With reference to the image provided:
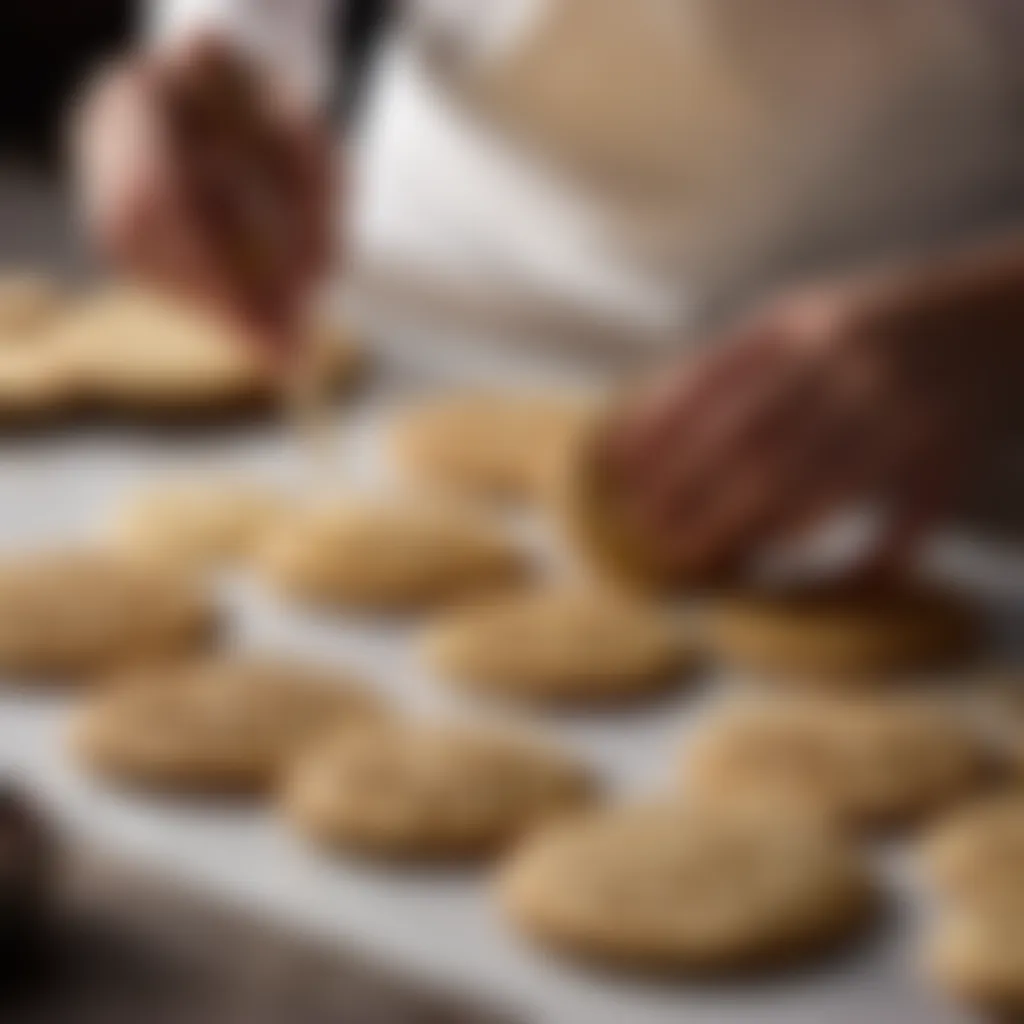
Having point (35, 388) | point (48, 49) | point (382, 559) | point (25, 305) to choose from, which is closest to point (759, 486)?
point (382, 559)

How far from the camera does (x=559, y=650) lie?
88 centimetres

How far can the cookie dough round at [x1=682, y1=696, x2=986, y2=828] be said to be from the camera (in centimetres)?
80

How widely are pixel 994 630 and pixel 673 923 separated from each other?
26cm

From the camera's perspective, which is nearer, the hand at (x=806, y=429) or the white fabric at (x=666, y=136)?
the hand at (x=806, y=429)

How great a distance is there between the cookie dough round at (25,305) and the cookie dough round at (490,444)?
218 mm

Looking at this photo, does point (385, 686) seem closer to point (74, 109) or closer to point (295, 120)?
point (295, 120)

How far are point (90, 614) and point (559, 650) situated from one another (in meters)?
0.17

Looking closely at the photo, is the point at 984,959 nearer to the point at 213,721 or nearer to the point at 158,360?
the point at 213,721

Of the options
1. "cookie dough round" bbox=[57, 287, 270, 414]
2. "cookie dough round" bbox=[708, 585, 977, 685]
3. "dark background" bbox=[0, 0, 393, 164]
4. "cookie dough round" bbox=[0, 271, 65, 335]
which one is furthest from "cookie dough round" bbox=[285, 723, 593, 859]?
"dark background" bbox=[0, 0, 393, 164]

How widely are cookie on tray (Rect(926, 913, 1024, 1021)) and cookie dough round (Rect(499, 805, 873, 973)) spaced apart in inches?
1.2

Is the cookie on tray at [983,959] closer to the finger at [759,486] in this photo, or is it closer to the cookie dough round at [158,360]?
the finger at [759,486]

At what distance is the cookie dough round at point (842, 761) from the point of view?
31.3 inches

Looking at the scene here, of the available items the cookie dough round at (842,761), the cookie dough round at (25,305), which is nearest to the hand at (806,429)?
the cookie dough round at (842,761)

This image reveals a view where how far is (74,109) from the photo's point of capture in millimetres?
1786
